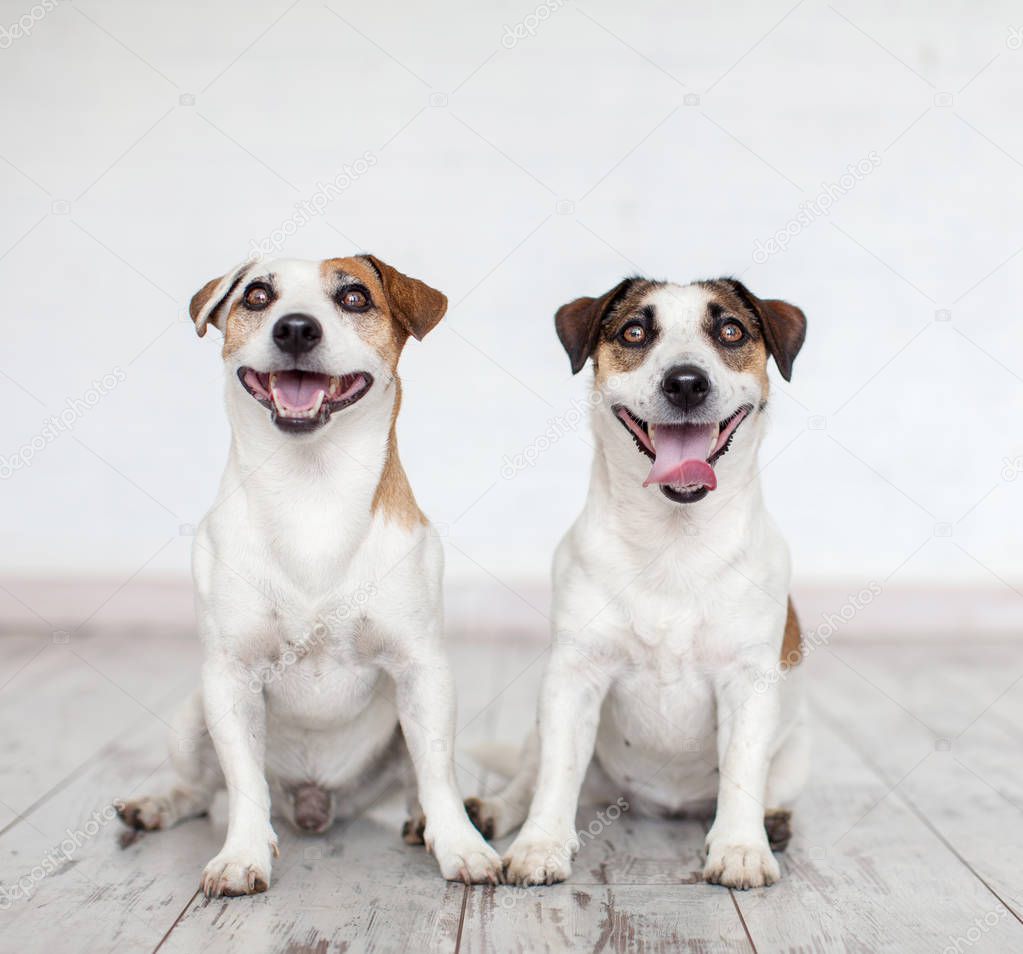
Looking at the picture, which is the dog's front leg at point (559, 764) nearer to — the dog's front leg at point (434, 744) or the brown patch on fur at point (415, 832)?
the dog's front leg at point (434, 744)

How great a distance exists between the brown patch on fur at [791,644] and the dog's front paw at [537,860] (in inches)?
29.9

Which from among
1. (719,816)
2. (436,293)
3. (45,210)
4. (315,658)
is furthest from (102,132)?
(719,816)

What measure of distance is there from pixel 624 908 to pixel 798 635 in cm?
103

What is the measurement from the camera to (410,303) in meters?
2.98

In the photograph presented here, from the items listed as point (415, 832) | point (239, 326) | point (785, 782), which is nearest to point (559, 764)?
point (415, 832)

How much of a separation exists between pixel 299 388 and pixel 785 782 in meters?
1.62

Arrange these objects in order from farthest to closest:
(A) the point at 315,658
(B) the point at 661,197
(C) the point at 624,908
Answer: (B) the point at 661,197, (A) the point at 315,658, (C) the point at 624,908

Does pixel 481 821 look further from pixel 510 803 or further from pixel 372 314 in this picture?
pixel 372 314

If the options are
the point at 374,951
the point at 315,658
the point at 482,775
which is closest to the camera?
the point at 374,951

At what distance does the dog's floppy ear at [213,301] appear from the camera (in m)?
2.97

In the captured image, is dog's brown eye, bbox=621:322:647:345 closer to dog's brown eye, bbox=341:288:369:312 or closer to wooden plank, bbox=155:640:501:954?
dog's brown eye, bbox=341:288:369:312

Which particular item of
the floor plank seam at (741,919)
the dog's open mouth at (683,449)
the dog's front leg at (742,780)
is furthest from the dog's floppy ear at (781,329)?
the floor plank seam at (741,919)

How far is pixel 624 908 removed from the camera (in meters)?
2.61

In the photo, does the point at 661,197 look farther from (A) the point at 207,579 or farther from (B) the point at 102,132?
(A) the point at 207,579
